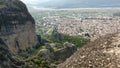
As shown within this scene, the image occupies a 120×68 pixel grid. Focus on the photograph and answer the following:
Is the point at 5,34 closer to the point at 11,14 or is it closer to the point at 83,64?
the point at 11,14

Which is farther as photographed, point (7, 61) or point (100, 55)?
point (7, 61)

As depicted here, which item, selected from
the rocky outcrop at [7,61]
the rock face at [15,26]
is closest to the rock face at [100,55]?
the rocky outcrop at [7,61]

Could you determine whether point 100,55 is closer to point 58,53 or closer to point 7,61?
point 7,61

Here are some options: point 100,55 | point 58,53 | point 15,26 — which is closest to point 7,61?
point 100,55

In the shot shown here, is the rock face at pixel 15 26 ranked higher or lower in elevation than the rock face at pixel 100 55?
lower

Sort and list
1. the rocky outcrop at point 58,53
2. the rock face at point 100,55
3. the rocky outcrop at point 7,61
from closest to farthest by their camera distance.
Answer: the rock face at point 100,55 < the rocky outcrop at point 7,61 < the rocky outcrop at point 58,53

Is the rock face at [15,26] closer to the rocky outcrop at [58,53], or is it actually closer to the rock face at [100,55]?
the rocky outcrop at [58,53]

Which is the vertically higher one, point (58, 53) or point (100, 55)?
point (100, 55)

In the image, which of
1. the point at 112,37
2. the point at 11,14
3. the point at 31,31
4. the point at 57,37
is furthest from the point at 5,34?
the point at 112,37
